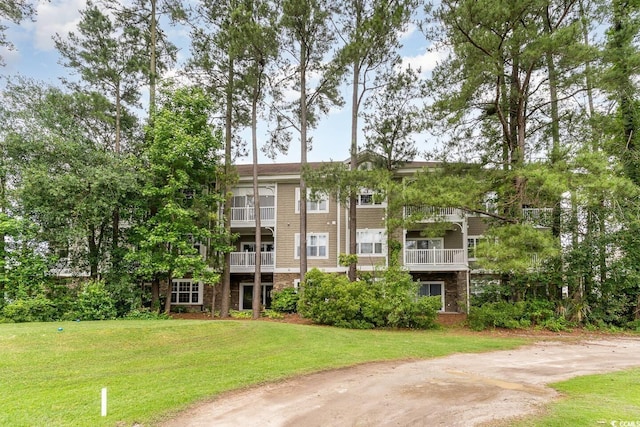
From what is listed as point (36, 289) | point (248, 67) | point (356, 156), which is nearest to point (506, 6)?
point (356, 156)

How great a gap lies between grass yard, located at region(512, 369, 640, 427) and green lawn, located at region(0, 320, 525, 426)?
4113 mm

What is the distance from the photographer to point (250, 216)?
22.5 meters

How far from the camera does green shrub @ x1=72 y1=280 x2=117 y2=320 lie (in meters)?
16.8

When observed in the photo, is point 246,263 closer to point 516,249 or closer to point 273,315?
point 273,315

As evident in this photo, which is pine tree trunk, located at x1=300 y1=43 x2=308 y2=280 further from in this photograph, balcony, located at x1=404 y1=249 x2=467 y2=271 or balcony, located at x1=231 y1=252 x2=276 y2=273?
balcony, located at x1=404 y1=249 x2=467 y2=271

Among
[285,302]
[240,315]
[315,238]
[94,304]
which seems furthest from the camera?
[315,238]

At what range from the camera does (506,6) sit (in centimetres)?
1370

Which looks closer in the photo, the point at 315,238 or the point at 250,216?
the point at 315,238

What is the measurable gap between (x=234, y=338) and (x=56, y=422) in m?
6.73

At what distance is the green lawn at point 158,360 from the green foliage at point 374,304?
1.17 meters

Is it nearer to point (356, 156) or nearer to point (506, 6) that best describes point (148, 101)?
point (356, 156)

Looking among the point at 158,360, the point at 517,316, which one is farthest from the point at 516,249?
the point at 158,360

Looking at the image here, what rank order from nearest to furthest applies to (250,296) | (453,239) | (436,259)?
(436,259) → (453,239) → (250,296)

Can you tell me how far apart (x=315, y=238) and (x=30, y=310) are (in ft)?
44.6
